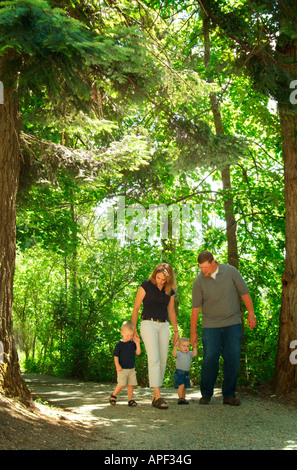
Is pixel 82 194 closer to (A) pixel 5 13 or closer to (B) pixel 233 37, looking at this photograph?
(B) pixel 233 37

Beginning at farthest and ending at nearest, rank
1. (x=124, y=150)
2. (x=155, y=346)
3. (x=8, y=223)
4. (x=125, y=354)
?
(x=124, y=150) < (x=125, y=354) < (x=155, y=346) < (x=8, y=223)

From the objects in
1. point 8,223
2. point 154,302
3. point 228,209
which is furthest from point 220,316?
point 228,209

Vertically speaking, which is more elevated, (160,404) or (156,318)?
(156,318)

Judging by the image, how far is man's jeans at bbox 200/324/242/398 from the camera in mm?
7281

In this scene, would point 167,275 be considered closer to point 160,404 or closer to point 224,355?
point 224,355

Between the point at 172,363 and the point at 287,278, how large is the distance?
20.4 ft

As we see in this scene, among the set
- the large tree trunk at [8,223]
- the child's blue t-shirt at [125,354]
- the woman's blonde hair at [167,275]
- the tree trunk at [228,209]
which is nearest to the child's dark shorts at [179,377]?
the child's blue t-shirt at [125,354]

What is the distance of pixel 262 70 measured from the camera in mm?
7938

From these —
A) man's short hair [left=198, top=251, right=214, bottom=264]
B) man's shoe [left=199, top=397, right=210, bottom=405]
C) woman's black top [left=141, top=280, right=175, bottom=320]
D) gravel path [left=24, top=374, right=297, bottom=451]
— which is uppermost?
man's short hair [left=198, top=251, right=214, bottom=264]

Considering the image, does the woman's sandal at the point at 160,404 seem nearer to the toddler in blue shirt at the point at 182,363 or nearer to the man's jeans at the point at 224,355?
the toddler in blue shirt at the point at 182,363

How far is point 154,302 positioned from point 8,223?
2.15m

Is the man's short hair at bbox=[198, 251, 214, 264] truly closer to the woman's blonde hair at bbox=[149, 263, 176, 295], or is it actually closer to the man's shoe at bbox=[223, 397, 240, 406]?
the woman's blonde hair at bbox=[149, 263, 176, 295]

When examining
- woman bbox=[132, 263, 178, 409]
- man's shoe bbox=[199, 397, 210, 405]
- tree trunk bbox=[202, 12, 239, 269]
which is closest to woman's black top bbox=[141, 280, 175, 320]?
woman bbox=[132, 263, 178, 409]

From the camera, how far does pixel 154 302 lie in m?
7.12
